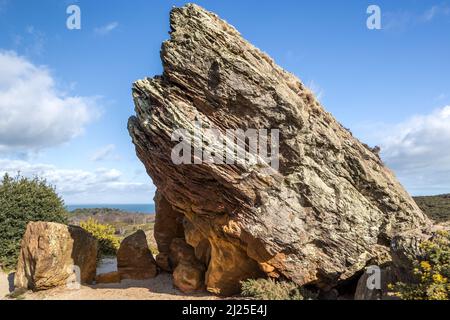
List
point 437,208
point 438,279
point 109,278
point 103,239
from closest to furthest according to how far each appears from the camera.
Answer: point 438,279 → point 109,278 → point 103,239 → point 437,208

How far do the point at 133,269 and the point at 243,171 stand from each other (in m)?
10.0

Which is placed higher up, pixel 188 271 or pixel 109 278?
pixel 188 271

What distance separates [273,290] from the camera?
13133 millimetres

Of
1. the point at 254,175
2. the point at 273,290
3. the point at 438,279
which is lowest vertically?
the point at 273,290

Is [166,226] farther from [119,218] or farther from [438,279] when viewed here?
[119,218]

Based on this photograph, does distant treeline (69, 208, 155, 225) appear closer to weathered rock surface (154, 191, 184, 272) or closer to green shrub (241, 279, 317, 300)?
weathered rock surface (154, 191, 184, 272)

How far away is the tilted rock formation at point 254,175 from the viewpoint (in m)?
12.8

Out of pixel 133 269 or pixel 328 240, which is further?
pixel 133 269

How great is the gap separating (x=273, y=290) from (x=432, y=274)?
5.49m

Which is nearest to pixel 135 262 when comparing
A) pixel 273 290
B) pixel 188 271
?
pixel 188 271

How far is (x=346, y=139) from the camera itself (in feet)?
51.7

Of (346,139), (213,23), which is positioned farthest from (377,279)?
(213,23)
